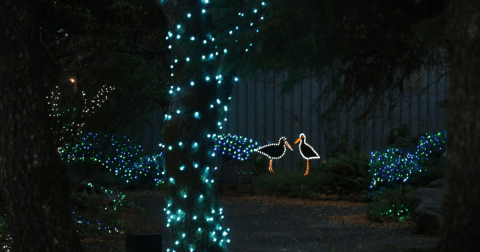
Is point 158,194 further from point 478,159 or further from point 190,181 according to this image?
point 478,159

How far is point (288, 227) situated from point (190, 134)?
12.1ft

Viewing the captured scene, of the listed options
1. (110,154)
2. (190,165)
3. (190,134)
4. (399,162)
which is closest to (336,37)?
(190,134)

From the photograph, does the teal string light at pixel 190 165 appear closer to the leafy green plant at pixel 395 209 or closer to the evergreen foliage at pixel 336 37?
the evergreen foliage at pixel 336 37

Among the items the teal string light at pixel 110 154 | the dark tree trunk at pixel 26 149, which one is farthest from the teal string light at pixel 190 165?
the teal string light at pixel 110 154

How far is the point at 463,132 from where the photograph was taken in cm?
237

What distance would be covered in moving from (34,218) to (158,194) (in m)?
9.20

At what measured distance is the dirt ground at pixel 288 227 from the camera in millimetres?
7152

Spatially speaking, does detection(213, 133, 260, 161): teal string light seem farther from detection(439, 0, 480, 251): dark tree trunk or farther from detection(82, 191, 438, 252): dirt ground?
detection(439, 0, 480, 251): dark tree trunk

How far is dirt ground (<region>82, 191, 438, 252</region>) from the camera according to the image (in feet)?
23.5

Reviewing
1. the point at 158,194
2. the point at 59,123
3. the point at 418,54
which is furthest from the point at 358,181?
the point at 418,54

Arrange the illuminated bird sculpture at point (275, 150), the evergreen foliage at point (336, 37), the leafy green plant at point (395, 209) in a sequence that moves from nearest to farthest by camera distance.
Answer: the evergreen foliage at point (336, 37), the leafy green plant at point (395, 209), the illuminated bird sculpture at point (275, 150)

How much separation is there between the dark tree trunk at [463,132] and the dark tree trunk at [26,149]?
8.07 feet

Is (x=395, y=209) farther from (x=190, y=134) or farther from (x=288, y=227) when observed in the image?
(x=190, y=134)

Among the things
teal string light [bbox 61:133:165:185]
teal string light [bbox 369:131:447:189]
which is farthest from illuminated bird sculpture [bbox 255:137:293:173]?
teal string light [bbox 61:133:165:185]
